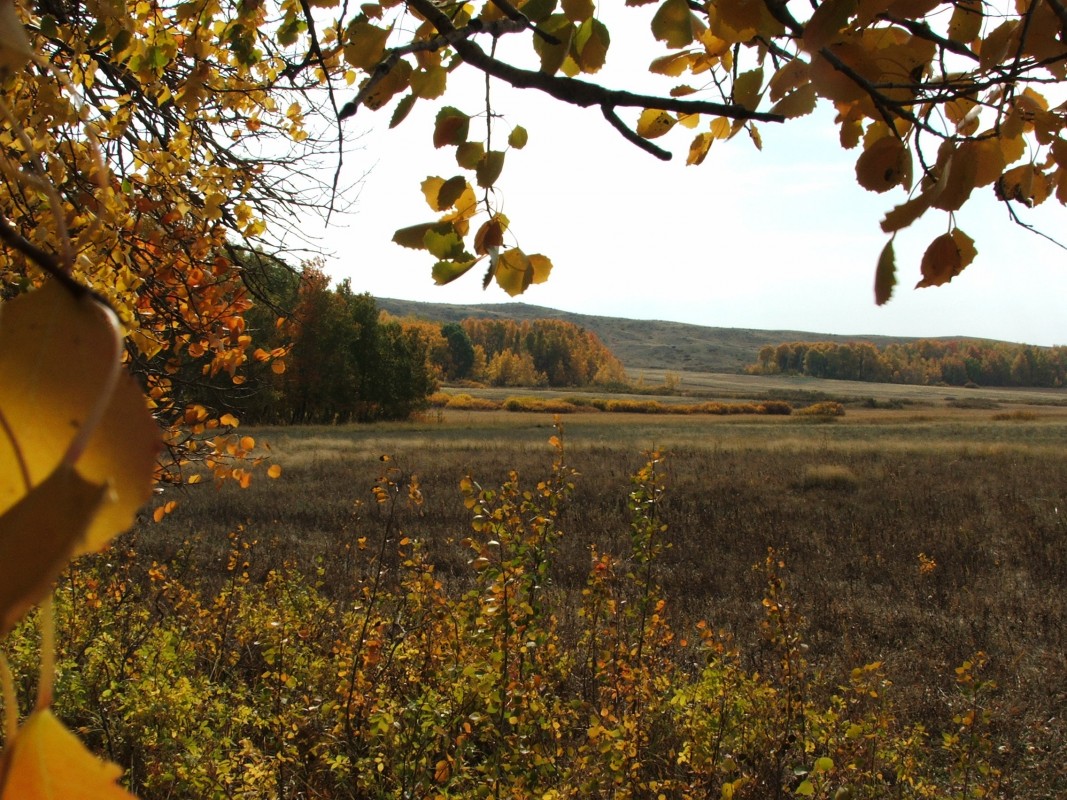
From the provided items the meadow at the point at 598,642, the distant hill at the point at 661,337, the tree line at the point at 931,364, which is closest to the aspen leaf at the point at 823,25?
the meadow at the point at 598,642

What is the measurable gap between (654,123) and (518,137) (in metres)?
0.30

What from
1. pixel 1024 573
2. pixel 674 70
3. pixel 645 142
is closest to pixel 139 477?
pixel 645 142

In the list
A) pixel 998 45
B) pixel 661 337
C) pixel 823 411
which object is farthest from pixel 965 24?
pixel 661 337

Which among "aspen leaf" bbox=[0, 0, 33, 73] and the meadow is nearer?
"aspen leaf" bbox=[0, 0, 33, 73]

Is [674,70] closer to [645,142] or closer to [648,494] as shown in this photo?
[645,142]

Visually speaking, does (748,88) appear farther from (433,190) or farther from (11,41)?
(11,41)

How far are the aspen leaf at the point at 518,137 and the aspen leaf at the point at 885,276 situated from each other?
22.5 inches

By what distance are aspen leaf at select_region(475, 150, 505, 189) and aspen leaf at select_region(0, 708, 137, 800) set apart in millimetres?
1006

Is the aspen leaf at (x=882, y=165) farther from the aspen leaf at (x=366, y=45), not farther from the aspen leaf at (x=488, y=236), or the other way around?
the aspen leaf at (x=366, y=45)

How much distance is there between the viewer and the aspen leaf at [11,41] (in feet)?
0.78

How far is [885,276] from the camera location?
2.77 ft

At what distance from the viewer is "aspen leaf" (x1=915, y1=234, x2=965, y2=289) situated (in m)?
0.98

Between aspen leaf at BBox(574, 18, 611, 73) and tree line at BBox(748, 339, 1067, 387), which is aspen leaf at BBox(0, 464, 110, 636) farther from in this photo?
tree line at BBox(748, 339, 1067, 387)

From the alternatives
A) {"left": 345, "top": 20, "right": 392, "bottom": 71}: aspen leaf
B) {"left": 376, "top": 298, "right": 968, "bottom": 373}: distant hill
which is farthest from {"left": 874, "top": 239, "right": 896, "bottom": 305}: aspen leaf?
{"left": 376, "top": 298, "right": 968, "bottom": 373}: distant hill
